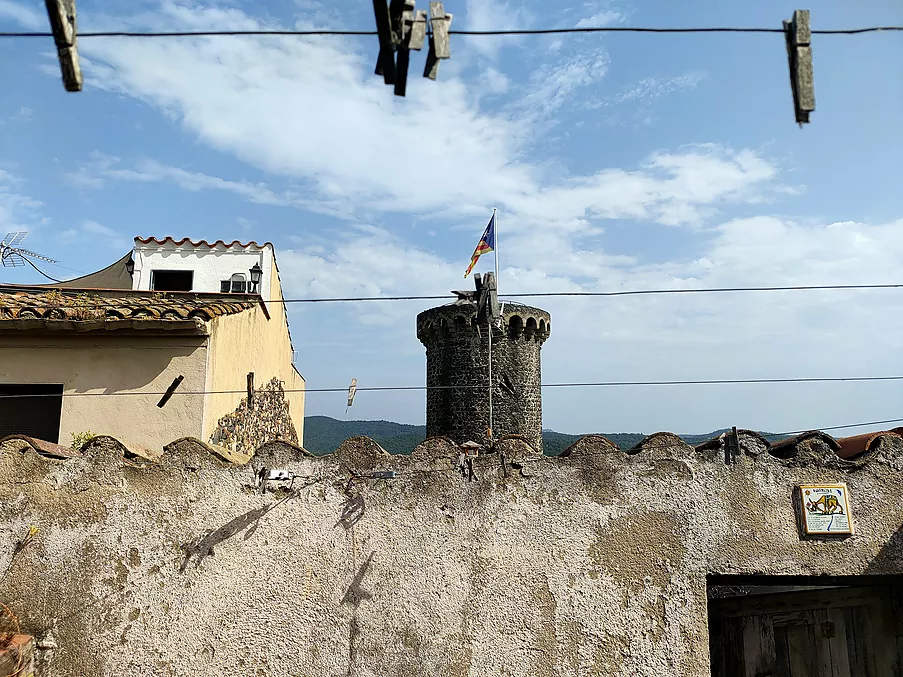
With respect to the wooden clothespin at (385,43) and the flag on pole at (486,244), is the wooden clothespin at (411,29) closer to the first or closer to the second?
the wooden clothespin at (385,43)

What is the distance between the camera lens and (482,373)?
79.8ft

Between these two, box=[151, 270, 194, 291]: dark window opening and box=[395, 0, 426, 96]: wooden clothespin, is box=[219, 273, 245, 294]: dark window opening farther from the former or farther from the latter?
box=[395, 0, 426, 96]: wooden clothespin

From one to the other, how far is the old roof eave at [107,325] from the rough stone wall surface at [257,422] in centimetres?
136

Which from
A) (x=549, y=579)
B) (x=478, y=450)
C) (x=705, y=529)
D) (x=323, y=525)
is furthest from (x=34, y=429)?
(x=705, y=529)

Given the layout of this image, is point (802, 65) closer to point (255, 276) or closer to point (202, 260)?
point (255, 276)

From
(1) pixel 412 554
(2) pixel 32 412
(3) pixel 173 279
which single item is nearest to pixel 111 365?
(2) pixel 32 412

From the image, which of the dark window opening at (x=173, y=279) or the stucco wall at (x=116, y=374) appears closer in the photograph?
the stucco wall at (x=116, y=374)

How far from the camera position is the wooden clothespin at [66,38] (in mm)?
3339

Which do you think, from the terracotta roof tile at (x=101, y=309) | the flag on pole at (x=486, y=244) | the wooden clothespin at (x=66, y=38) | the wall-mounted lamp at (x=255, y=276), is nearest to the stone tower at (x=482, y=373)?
the flag on pole at (x=486, y=244)

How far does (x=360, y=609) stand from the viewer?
446cm

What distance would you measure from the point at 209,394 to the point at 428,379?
59.3 ft

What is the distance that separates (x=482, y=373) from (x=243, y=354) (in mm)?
15077

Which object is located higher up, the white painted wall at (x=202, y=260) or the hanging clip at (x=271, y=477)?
the white painted wall at (x=202, y=260)

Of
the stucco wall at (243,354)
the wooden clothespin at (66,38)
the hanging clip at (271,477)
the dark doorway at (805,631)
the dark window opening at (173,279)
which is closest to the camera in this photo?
the wooden clothespin at (66,38)
